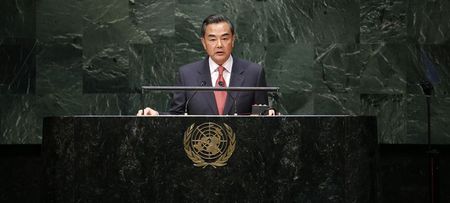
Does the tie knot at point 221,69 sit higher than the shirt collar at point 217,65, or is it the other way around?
the shirt collar at point 217,65

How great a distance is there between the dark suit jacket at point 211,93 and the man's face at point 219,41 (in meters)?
0.09

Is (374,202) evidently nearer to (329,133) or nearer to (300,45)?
(329,133)

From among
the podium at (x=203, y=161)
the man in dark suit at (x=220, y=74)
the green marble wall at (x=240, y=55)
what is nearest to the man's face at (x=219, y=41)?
the man in dark suit at (x=220, y=74)

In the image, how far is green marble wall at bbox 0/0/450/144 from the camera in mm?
7098

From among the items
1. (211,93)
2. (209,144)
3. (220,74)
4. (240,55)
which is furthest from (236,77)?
(240,55)

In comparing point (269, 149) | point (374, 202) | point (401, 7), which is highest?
point (401, 7)

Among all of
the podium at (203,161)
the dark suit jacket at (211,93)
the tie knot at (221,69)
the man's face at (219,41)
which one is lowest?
the podium at (203,161)

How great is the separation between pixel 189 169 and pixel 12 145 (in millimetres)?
3652

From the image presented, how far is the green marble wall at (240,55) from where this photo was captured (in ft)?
23.3

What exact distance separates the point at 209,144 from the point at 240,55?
329cm

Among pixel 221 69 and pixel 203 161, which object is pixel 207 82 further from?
pixel 203 161

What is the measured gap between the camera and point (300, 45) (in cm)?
723

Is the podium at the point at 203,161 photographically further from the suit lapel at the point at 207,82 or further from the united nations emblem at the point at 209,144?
the suit lapel at the point at 207,82

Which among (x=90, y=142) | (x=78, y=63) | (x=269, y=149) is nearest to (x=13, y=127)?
(x=78, y=63)
